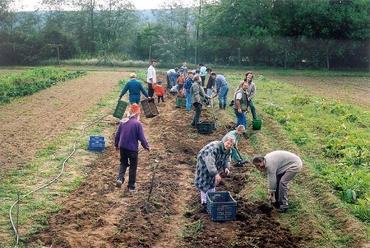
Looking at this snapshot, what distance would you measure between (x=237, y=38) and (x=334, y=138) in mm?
39186

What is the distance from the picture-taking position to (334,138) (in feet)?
51.9

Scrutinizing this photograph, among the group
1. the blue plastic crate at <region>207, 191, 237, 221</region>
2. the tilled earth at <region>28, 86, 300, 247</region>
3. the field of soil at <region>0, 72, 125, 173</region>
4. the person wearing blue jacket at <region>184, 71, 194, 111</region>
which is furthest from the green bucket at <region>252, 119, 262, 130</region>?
the blue plastic crate at <region>207, 191, 237, 221</region>

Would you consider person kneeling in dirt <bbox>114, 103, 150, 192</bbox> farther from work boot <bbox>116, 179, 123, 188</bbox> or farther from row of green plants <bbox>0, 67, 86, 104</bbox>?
row of green plants <bbox>0, 67, 86, 104</bbox>

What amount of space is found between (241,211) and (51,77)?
27804 mm

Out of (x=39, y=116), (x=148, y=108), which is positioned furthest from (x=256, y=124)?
(x=39, y=116)

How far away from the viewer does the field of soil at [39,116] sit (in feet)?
47.2

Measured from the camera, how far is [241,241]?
8852 millimetres

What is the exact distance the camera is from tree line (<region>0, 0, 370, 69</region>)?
5069cm

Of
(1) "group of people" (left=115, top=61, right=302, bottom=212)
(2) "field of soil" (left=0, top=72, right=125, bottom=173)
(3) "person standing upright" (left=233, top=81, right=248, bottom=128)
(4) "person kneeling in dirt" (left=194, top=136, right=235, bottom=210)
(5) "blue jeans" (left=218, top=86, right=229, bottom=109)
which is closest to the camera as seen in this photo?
(4) "person kneeling in dirt" (left=194, top=136, right=235, bottom=210)

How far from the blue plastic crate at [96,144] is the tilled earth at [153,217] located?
110cm

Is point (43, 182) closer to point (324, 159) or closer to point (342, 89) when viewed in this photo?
point (324, 159)

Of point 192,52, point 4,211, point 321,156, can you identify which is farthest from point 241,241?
point 192,52

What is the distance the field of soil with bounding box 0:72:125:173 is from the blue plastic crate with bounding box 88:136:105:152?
159cm

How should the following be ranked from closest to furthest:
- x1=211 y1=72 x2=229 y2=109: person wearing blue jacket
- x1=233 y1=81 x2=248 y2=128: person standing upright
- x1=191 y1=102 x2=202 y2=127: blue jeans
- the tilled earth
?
1. the tilled earth
2. x1=233 y1=81 x2=248 y2=128: person standing upright
3. x1=191 y1=102 x2=202 y2=127: blue jeans
4. x1=211 y1=72 x2=229 y2=109: person wearing blue jacket
